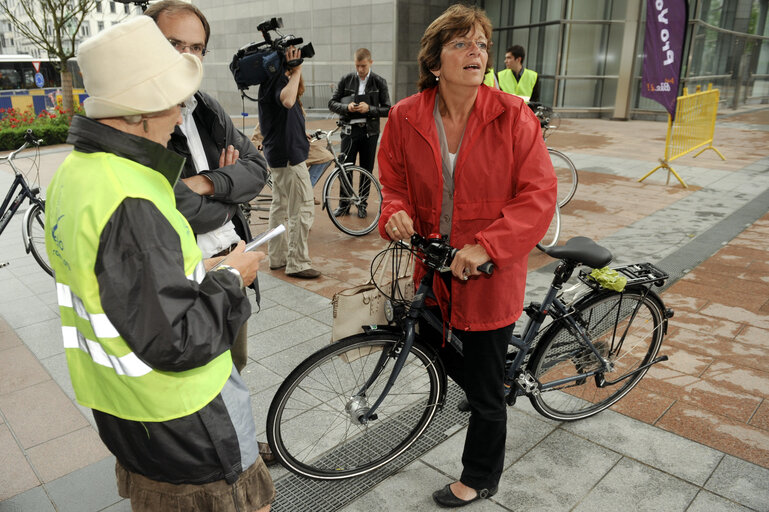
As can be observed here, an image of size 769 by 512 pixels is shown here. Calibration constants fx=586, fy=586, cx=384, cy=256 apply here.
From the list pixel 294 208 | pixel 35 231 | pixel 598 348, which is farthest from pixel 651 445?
pixel 35 231

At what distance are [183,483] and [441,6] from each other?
65.3ft

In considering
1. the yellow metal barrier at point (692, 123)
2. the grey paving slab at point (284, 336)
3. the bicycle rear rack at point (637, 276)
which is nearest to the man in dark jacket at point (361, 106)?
the grey paving slab at point (284, 336)

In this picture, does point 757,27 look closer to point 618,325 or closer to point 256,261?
point 618,325

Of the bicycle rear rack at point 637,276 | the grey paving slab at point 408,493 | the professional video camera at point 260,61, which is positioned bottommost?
the grey paving slab at point 408,493

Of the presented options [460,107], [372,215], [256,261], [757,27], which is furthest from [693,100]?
[757,27]

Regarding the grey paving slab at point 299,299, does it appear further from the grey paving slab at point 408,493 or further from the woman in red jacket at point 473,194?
the woman in red jacket at point 473,194

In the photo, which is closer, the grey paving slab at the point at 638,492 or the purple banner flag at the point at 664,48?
the grey paving slab at the point at 638,492

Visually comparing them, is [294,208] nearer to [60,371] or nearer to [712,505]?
[60,371]

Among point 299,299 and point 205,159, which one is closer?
point 205,159

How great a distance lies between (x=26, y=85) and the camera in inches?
912

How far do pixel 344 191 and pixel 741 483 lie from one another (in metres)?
5.27

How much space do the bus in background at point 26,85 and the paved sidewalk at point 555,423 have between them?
62.9 ft

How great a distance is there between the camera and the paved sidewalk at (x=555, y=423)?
270 centimetres

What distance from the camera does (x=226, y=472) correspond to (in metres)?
1.63
